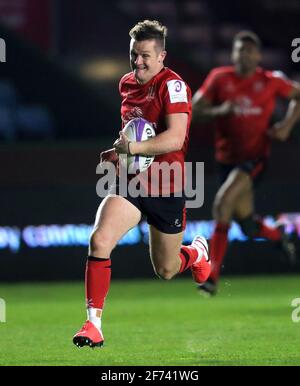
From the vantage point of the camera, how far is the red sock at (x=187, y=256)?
27.0ft

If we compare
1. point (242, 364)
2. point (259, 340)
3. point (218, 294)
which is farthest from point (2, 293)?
point (242, 364)

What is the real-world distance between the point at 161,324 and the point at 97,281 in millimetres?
2256

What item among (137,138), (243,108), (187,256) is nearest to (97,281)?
(137,138)

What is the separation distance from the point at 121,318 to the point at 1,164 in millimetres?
4331

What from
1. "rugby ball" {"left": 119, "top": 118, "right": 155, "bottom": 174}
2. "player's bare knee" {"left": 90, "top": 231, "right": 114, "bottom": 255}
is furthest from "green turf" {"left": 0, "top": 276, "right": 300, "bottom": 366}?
"rugby ball" {"left": 119, "top": 118, "right": 155, "bottom": 174}

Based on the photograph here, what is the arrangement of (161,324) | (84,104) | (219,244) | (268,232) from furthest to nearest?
(84,104) → (268,232) → (219,244) → (161,324)

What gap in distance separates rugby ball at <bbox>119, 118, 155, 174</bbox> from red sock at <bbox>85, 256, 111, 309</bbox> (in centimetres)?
62

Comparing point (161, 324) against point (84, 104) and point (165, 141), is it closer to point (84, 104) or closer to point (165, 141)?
point (165, 141)

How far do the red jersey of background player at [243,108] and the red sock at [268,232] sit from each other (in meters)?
0.68

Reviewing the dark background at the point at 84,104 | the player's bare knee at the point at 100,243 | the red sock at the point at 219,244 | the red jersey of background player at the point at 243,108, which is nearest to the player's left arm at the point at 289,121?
the red jersey of background player at the point at 243,108

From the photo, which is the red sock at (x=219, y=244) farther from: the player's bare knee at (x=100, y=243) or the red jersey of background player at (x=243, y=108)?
the player's bare knee at (x=100, y=243)

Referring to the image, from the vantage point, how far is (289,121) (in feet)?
38.6

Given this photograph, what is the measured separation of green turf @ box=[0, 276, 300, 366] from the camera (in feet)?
23.5

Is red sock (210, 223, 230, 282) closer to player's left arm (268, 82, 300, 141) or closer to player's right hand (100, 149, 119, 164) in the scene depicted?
player's left arm (268, 82, 300, 141)
